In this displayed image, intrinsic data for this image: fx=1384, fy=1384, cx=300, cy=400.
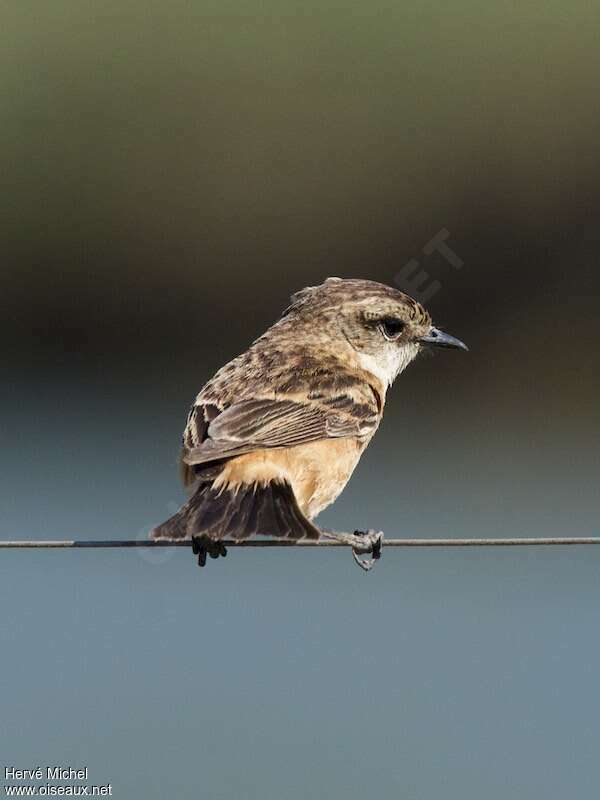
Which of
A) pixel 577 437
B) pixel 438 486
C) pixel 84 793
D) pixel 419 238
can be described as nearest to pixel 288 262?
pixel 419 238

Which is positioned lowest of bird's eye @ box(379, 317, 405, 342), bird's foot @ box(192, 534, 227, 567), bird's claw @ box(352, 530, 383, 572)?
bird's claw @ box(352, 530, 383, 572)

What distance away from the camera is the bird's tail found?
5746 mm

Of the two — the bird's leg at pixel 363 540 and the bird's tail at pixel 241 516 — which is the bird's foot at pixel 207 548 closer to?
the bird's tail at pixel 241 516

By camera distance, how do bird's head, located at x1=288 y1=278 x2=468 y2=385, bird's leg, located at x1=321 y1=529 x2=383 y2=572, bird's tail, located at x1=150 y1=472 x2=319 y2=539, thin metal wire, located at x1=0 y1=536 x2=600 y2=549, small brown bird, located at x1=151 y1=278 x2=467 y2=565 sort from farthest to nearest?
bird's head, located at x1=288 y1=278 x2=468 y2=385 < bird's leg, located at x1=321 y1=529 x2=383 y2=572 < small brown bird, located at x1=151 y1=278 x2=467 y2=565 < bird's tail, located at x1=150 y1=472 x2=319 y2=539 < thin metal wire, located at x1=0 y1=536 x2=600 y2=549

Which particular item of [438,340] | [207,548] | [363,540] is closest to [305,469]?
[363,540]

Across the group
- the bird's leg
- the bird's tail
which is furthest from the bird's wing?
the bird's leg

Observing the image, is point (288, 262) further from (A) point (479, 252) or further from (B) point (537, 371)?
(B) point (537, 371)

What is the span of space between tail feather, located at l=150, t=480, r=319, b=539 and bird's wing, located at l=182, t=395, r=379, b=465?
0.21 m

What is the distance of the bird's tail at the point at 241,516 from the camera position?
5746mm

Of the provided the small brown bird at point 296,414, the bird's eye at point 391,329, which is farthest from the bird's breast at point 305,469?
the bird's eye at point 391,329

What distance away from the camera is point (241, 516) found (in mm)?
5875

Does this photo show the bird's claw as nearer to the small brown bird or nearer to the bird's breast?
the small brown bird

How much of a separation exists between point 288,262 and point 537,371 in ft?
11.1

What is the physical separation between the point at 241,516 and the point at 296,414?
3.06 ft
